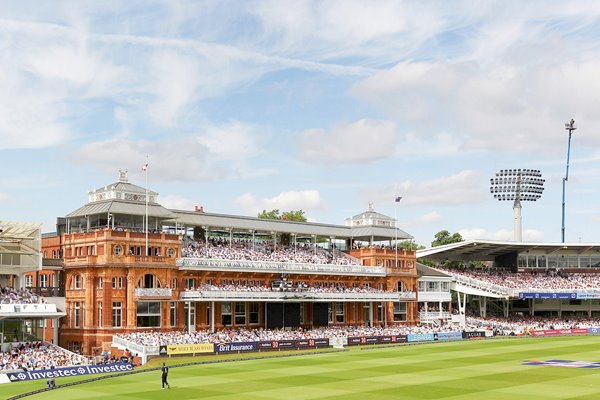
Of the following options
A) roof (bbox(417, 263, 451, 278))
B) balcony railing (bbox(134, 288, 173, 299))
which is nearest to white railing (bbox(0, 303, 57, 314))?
balcony railing (bbox(134, 288, 173, 299))

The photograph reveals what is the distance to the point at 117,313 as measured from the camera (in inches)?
2793

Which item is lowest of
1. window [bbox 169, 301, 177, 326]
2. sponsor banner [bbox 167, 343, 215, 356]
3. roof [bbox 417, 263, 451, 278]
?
sponsor banner [bbox 167, 343, 215, 356]

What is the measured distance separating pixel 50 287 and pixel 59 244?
3990 millimetres

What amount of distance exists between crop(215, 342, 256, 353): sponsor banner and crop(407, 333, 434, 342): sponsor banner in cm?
2061

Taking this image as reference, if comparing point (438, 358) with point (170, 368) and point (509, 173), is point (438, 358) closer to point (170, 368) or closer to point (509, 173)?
point (170, 368)

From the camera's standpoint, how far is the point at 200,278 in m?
77.5

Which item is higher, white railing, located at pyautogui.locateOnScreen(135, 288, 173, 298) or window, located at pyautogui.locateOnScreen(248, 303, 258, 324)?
white railing, located at pyautogui.locateOnScreen(135, 288, 173, 298)

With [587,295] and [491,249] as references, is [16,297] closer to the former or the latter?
[491,249]

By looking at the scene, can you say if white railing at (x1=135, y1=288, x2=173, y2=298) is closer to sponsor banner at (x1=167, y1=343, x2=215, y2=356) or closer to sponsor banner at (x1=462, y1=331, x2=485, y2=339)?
sponsor banner at (x1=167, y1=343, x2=215, y2=356)

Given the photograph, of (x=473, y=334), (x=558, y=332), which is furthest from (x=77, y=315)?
(x=558, y=332)

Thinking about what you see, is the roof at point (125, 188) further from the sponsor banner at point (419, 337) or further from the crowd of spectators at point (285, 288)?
the sponsor banner at point (419, 337)

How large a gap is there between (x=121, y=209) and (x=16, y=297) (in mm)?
12627

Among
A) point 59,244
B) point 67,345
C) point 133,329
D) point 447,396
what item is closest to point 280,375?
point 447,396

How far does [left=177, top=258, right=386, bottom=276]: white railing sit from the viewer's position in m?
76.1
